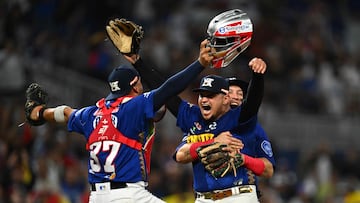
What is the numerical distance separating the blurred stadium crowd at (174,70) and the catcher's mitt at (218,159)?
15.6 feet

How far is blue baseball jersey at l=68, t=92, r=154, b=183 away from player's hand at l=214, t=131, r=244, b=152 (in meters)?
0.74

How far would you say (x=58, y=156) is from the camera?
15.0m

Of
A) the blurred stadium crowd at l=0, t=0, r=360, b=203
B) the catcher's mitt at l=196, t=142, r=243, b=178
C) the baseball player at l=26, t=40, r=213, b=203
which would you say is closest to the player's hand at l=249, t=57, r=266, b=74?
the baseball player at l=26, t=40, r=213, b=203

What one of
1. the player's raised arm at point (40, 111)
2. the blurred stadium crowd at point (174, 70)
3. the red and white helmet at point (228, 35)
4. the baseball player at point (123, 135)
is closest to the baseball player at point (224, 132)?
the red and white helmet at point (228, 35)

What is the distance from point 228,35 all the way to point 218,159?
1.14 m

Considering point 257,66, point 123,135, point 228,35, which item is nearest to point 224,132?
point 257,66

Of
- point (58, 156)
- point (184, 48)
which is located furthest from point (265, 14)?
point (58, 156)

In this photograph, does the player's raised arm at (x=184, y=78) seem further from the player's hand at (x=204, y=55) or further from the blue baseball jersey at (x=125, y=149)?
the blue baseball jersey at (x=125, y=149)

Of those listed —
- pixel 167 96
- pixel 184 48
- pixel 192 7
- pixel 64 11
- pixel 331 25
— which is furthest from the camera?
pixel 331 25

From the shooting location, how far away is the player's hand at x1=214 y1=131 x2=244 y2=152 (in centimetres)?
938

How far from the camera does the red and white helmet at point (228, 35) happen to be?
30.3 feet

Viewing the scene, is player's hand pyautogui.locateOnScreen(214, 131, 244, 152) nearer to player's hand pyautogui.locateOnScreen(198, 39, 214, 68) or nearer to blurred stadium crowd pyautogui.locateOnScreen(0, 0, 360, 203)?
player's hand pyautogui.locateOnScreen(198, 39, 214, 68)

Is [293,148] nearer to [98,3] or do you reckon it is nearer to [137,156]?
[98,3]

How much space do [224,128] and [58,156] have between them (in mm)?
5892
